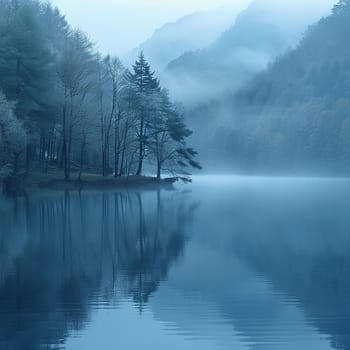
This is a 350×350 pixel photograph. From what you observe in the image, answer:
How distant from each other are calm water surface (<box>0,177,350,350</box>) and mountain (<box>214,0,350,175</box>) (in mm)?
94873

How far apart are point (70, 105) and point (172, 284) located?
132 feet

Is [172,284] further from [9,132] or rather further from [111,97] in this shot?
[111,97]

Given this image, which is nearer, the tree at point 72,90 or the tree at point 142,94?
the tree at point 72,90

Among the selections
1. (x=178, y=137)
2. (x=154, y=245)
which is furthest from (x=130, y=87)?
(x=154, y=245)

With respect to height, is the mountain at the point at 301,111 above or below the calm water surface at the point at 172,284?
above

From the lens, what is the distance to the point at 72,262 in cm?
1850

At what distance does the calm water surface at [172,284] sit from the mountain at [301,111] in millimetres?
94873

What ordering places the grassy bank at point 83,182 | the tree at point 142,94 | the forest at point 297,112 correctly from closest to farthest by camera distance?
the grassy bank at point 83,182
the tree at point 142,94
the forest at point 297,112

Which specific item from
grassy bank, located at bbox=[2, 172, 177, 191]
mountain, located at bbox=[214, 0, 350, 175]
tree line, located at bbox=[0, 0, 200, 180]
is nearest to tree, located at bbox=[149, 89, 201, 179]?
tree line, located at bbox=[0, 0, 200, 180]

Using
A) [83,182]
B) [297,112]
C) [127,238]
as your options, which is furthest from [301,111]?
[127,238]

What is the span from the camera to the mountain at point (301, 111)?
124438 millimetres

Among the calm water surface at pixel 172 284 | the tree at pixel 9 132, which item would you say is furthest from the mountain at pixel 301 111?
the calm water surface at pixel 172 284

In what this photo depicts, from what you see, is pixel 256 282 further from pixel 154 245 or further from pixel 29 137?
pixel 29 137

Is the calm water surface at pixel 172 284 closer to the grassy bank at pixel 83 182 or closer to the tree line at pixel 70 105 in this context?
the tree line at pixel 70 105
